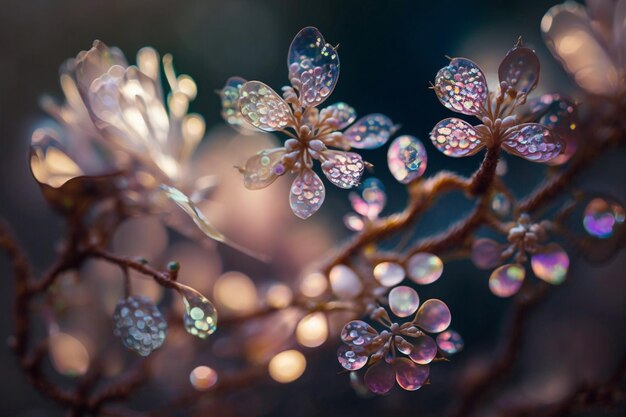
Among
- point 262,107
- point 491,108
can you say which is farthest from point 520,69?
point 262,107

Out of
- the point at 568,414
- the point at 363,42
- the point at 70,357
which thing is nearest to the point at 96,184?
the point at 70,357

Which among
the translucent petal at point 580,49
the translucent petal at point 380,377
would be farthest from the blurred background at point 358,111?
the translucent petal at point 380,377

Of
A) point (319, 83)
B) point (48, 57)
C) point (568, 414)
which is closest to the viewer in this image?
point (319, 83)

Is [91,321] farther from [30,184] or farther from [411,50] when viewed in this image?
[411,50]

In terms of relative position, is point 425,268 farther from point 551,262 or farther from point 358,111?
point 358,111

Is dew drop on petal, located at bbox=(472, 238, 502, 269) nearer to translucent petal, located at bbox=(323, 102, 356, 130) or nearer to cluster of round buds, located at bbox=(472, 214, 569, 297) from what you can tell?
cluster of round buds, located at bbox=(472, 214, 569, 297)
